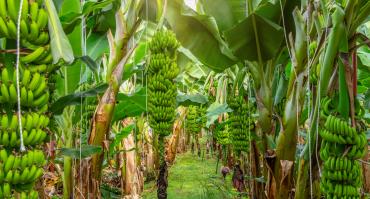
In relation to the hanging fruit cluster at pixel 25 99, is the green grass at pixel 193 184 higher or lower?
lower

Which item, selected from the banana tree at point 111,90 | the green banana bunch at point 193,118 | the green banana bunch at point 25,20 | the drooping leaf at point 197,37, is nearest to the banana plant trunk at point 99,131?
the banana tree at point 111,90

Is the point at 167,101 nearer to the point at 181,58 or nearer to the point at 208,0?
the point at 208,0

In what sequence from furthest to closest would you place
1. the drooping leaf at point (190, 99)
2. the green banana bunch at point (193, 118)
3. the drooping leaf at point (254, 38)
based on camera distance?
the green banana bunch at point (193, 118) → the drooping leaf at point (190, 99) → the drooping leaf at point (254, 38)

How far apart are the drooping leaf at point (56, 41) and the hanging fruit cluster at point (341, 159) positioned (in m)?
0.78

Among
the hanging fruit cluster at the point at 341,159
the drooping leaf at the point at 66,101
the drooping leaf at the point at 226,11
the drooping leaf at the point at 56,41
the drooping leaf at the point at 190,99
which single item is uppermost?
the drooping leaf at the point at 226,11

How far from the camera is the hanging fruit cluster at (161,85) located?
1.72 m

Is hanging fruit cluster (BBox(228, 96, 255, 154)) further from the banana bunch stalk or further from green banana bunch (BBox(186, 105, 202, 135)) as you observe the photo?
green banana bunch (BBox(186, 105, 202, 135))

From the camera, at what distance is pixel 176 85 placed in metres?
2.04

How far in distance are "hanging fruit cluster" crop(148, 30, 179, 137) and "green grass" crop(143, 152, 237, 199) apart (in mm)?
1086

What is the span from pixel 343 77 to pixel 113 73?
1.13 meters

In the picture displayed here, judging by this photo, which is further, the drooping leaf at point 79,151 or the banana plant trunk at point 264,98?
the banana plant trunk at point 264,98

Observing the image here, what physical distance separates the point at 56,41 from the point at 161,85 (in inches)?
31.2

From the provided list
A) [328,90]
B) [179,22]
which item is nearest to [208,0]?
[179,22]

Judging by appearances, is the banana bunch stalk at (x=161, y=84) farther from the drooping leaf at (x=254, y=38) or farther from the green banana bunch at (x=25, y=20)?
the green banana bunch at (x=25, y=20)
